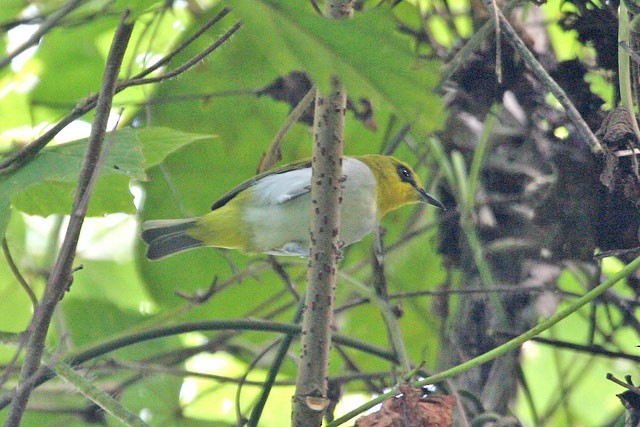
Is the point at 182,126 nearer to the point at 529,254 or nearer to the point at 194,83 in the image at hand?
the point at 194,83

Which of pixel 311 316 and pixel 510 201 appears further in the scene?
pixel 510 201

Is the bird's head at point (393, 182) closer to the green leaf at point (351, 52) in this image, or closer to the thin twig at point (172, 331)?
the thin twig at point (172, 331)

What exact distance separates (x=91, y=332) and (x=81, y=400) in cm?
29

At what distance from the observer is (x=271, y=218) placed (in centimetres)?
282

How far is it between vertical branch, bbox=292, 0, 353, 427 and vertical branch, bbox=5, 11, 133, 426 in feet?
1.18

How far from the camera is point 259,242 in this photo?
9.07 feet

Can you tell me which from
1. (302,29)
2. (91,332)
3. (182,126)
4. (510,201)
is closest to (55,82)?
(182,126)

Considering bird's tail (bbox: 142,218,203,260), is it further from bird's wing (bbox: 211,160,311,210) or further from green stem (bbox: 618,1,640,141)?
green stem (bbox: 618,1,640,141)

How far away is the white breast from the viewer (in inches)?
107

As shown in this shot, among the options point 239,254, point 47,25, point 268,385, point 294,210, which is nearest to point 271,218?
point 294,210

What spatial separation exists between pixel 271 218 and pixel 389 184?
54 centimetres

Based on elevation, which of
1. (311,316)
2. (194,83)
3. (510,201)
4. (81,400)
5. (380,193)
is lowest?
(311,316)

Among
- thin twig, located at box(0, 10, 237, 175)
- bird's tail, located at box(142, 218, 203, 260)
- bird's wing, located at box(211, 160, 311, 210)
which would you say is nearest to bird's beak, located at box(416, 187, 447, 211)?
bird's wing, located at box(211, 160, 311, 210)

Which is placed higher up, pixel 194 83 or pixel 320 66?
pixel 194 83
